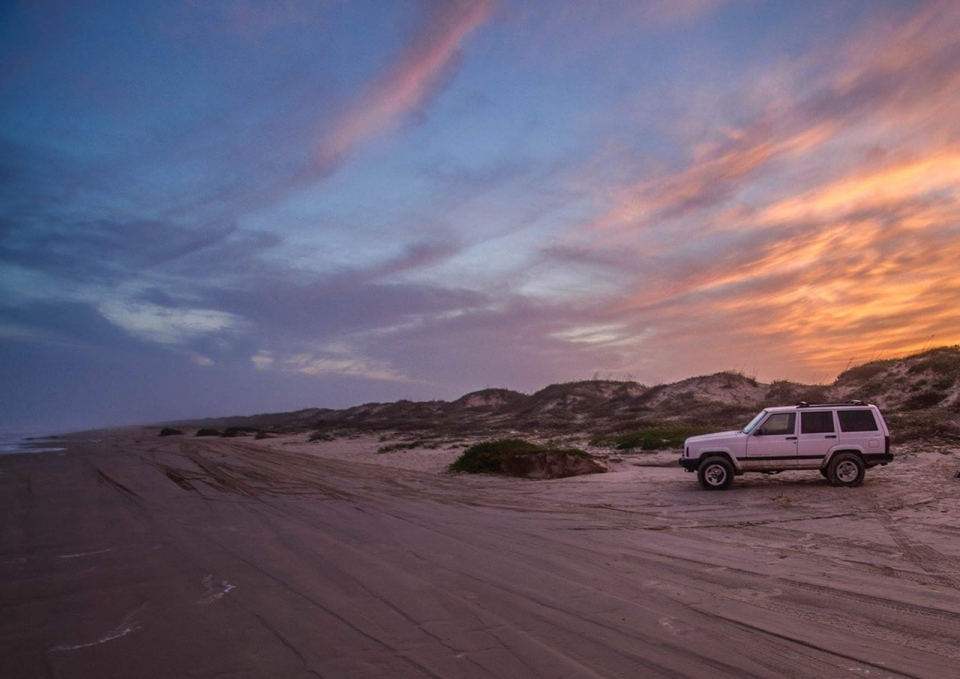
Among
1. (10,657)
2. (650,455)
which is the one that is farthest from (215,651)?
(650,455)

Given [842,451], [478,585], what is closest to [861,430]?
[842,451]

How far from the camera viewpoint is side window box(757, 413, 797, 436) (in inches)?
625

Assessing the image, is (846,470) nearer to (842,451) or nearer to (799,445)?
(842,451)

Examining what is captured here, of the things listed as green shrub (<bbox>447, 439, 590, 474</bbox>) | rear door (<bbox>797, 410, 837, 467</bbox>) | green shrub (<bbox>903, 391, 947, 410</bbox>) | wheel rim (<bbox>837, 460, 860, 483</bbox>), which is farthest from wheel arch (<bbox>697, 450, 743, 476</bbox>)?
green shrub (<bbox>903, 391, 947, 410</bbox>)

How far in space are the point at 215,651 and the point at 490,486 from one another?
1359 cm

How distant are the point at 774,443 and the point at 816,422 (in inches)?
46.3

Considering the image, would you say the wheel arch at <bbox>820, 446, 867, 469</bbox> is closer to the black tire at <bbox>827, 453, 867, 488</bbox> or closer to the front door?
the black tire at <bbox>827, 453, 867, 488</bbox>

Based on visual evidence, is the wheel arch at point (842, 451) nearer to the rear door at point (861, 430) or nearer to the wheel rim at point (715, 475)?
the rear door at point (861, 430)

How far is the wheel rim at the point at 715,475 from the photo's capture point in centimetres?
1584

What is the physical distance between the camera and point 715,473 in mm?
15906

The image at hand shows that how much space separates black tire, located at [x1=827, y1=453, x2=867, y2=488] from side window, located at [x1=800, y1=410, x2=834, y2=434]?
71cm

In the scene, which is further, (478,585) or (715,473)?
(715,473)

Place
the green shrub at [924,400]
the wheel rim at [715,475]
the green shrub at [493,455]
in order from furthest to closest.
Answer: the green shrub at [924,400] → the green shrub at [493,455] → the wheel rim at [715,475]

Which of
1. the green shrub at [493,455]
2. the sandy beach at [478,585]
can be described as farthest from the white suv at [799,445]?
the green shrub at [493,455]
